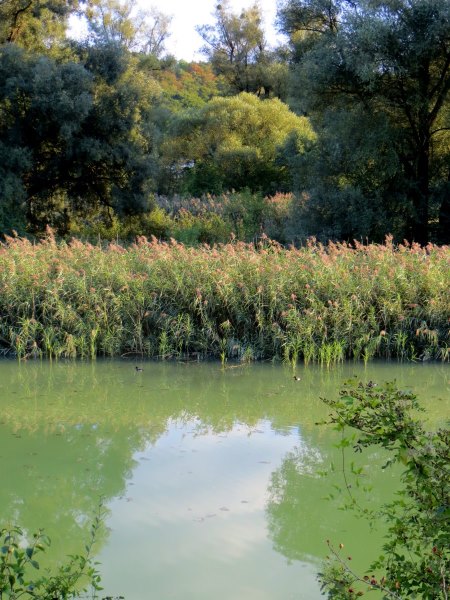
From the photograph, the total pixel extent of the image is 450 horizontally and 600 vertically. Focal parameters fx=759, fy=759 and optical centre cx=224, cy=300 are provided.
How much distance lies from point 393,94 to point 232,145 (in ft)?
30.3

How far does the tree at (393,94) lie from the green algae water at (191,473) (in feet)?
25.6

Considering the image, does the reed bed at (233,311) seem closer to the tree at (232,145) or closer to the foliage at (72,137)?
the foliage at (72,137)

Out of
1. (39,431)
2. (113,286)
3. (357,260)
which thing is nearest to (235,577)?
(39,431)

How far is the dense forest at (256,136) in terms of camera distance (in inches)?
579

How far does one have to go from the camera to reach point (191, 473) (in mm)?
5043

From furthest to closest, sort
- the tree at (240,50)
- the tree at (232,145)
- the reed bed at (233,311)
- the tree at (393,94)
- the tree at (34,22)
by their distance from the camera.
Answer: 1. the tree at (240,50)
2. the tree at (232,145)
3. the tree at (34,22)
4. the tree at (393,94)
5. the reed bed at (233,311)

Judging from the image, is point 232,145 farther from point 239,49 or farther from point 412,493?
point 412,493

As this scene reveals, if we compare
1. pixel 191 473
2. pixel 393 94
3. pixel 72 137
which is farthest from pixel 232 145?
pixel 191 473

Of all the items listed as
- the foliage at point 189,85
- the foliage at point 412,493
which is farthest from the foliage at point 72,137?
the foliage at point 189,85

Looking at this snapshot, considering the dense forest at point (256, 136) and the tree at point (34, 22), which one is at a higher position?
the tree at point (34, 22)

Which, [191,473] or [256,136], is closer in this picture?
[191,473]

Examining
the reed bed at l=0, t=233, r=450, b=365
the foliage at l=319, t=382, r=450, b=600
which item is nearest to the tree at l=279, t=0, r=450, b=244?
the reed bed at l=0, t=233, r=450, b=365

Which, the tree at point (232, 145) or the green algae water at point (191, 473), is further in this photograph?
the tree at point (232, 145)

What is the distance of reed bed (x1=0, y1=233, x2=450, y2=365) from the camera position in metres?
8.67
